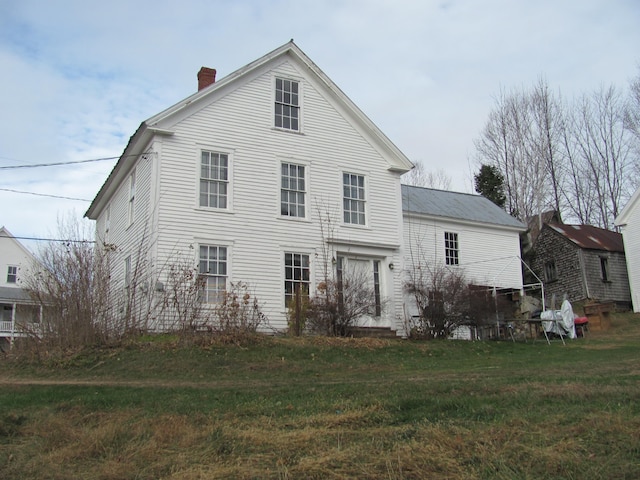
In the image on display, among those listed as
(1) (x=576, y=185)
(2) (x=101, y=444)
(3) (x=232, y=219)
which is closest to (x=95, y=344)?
(3) (x=232, y=219)

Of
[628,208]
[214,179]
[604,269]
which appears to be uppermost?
[628,208]

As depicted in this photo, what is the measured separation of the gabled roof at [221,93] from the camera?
17891 millimetres

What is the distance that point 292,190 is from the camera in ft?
63.8

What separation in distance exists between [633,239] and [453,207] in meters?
9.67

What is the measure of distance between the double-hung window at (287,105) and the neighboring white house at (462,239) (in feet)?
20.4

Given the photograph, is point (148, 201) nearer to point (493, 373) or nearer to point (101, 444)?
point (493, 373)

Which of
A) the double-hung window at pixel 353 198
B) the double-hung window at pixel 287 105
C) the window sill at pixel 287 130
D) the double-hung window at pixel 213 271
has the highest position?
the double-hung window at pixel 287 105

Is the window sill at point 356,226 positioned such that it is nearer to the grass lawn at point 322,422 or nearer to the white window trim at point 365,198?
the white window trim at point 365,198

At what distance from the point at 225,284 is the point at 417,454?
1304 cm

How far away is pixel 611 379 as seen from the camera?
899cm

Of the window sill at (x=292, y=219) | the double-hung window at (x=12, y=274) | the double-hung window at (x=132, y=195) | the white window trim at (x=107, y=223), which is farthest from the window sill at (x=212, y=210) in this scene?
the double-hung window at (x=12, y=274)

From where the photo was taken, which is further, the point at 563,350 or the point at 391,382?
the point at 563,350

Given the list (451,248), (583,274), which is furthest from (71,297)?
(583,274)

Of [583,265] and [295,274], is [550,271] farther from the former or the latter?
[295,274]
